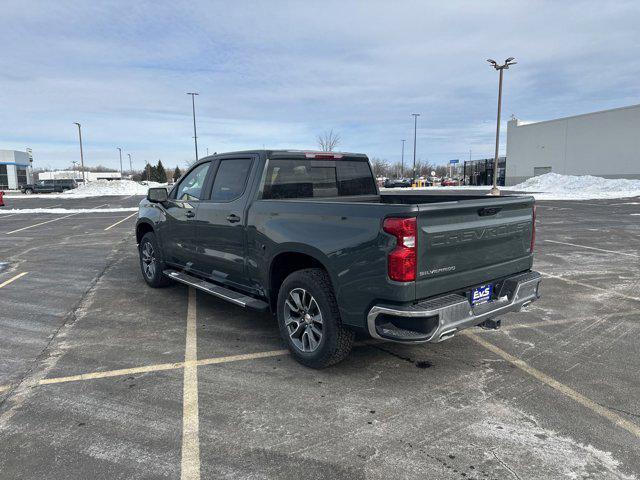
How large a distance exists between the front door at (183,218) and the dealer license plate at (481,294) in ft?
10.8

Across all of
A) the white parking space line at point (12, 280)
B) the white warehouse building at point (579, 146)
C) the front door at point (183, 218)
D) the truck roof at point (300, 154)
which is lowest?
Result: the white parking space line at point (12, 280)

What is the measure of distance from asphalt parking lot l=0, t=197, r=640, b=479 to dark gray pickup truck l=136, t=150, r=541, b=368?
19.4 inches

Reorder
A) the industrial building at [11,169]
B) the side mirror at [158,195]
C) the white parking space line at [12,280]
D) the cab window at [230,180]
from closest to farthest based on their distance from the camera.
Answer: the cab window at [230,180] → the side mirror at [158,195] → the white parking space line at [12,280] → the industrial building at [11,169]

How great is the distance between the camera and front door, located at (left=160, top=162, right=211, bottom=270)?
5.65 metres

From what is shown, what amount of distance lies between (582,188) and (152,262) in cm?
3818

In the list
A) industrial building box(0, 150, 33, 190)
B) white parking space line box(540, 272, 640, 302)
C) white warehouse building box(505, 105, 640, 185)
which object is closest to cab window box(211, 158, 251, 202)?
white parking space line box(540, 272, 640, 302)

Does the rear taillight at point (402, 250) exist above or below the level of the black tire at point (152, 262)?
above

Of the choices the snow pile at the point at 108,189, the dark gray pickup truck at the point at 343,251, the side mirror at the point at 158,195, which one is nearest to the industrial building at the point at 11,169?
the snow pile at the point at 108,189

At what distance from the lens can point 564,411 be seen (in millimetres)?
3365

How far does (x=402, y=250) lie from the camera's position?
3.27 metres

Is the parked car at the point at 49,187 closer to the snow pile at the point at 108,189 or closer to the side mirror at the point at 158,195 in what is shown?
the snow pile at the point at 108,189

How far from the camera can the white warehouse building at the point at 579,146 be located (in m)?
42.3

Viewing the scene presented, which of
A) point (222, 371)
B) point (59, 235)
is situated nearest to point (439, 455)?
point (222, 371)

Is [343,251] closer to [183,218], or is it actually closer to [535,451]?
[535,451]
